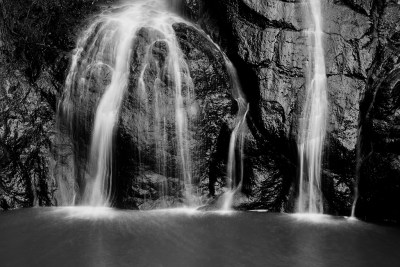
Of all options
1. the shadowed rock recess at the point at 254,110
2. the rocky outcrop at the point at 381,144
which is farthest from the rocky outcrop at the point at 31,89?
the rocky outcrop at the point at 381,144

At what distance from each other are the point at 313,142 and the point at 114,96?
4753 mm

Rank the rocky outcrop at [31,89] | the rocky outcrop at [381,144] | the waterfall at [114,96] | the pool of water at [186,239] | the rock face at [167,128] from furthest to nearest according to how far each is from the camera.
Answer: the rocky outcrop at [31,89], the waterfall at [114,96], the rock face at [167,128], the rocky outcrop at [381,144], the pool of water at [186,239]

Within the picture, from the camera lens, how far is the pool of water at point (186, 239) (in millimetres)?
8484

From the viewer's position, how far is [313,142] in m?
10.5

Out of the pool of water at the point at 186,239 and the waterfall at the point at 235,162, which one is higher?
the waterfall at the point at 235,162

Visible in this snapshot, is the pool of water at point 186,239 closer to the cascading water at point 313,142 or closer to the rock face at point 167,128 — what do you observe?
the cascading water at point 313,142

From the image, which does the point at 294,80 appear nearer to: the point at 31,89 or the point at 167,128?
the point at 167,128

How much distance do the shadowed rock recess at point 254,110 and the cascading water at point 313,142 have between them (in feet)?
0.47

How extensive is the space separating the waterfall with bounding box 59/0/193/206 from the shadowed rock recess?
0.60 feet

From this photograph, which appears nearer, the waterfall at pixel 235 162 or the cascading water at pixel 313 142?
the cascading water at pixel 313 142

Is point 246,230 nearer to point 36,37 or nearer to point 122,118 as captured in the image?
point 122,118

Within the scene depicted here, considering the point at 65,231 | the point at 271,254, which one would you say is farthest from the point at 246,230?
the point at 65,231

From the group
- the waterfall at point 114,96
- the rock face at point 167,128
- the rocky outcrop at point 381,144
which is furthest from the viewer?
the waterfall at point 114,96

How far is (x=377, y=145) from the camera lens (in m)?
10.1
